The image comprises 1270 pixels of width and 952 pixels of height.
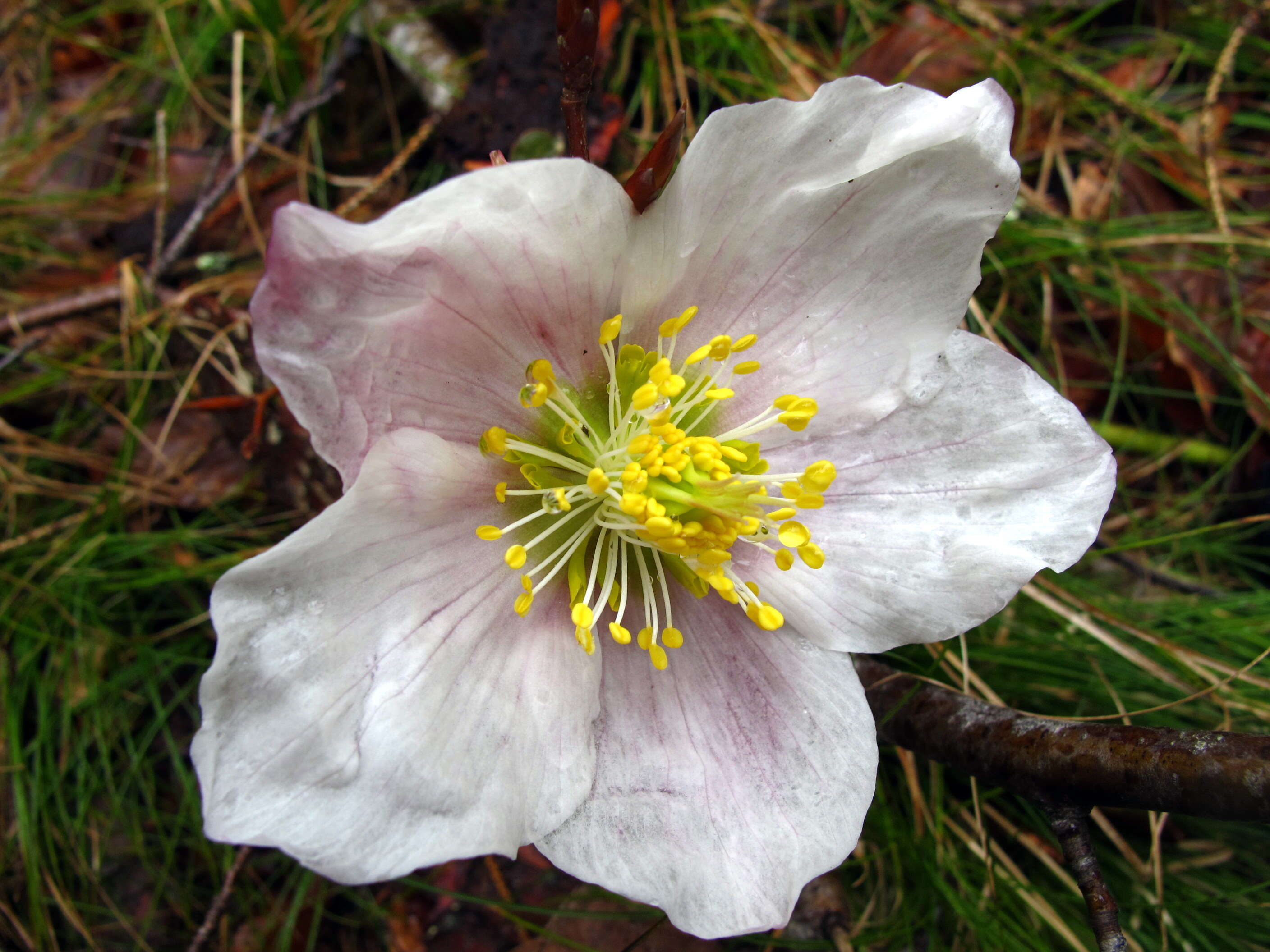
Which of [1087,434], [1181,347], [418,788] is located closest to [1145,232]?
[1181,347]

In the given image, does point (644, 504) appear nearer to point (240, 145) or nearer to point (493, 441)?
point (493, 441)

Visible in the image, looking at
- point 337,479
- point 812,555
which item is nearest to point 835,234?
point 812,555

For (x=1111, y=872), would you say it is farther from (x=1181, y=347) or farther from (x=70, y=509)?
(x=70, y=509)

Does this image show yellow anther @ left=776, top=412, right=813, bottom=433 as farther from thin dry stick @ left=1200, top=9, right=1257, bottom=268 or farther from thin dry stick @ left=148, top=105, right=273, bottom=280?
thin dry stick @ left=1200, top=9, right=1257, bottom=268

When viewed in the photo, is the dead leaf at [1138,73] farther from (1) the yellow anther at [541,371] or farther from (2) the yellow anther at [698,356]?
(1) the yellow anther at [541,371]

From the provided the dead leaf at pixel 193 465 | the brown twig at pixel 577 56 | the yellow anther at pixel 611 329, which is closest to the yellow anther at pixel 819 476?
the yellow anther at pixel 611 329
